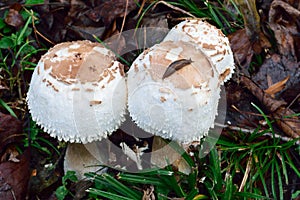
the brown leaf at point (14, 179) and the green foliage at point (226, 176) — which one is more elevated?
the green foliage at point (226, 176)

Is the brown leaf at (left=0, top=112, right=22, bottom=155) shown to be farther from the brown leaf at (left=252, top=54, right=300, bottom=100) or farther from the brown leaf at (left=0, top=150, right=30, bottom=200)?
the brown leaf at (left=252, top=54, right=300, bottom=100)

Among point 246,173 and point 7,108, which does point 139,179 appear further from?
point 7,108

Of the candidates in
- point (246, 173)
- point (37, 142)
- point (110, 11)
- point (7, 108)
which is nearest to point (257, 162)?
point (246, 173)

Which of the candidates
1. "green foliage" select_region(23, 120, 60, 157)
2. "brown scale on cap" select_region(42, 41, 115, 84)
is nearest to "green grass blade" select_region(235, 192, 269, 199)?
"brown scale on cap" select_region(42, 41, 115, 84)

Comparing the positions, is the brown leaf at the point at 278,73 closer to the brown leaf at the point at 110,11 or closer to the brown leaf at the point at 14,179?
the brown leaf at the point at 110,11

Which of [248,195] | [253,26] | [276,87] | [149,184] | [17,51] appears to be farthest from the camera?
[17,51]

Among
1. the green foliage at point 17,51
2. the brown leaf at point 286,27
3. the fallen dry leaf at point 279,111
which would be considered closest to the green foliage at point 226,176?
the fallen dry leaf at point 279,111
